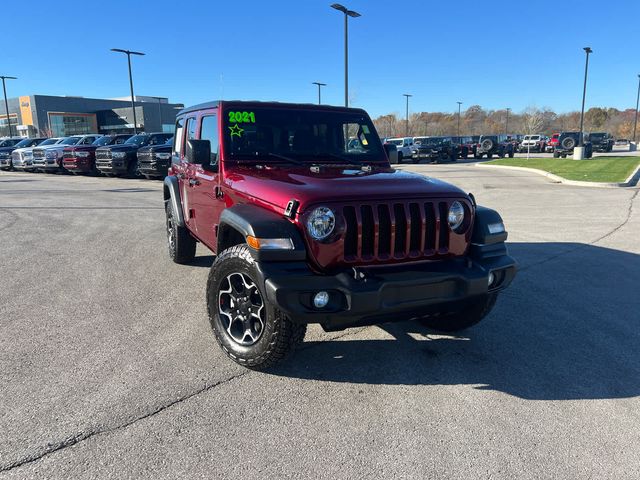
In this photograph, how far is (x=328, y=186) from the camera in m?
3.34

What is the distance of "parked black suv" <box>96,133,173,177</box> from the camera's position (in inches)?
749

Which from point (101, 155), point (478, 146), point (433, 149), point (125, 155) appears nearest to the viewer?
point (125, 155)

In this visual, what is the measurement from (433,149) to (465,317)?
96.2ft

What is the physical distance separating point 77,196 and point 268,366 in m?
12.8

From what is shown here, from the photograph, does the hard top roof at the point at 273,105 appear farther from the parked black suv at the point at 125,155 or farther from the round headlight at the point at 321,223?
the parked black suv at the point at 125,155

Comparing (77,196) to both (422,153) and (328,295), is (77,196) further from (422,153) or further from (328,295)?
(422,153)

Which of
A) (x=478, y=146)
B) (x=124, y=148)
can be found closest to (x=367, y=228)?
(x=124, y=148)

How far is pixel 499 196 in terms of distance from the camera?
14.0m

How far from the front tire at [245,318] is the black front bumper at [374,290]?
0.18 m

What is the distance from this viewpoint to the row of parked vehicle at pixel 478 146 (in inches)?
1260

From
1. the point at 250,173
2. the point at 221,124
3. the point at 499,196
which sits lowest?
the point at 499,196

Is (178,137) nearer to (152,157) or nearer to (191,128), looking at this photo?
(191,128)

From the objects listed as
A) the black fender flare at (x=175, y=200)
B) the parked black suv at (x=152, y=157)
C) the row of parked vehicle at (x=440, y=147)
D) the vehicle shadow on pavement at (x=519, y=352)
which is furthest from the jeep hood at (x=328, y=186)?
the row of parked vehicle at (x=440, y=147)

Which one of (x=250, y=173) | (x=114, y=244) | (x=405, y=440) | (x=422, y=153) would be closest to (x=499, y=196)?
(x=114, y=244)
